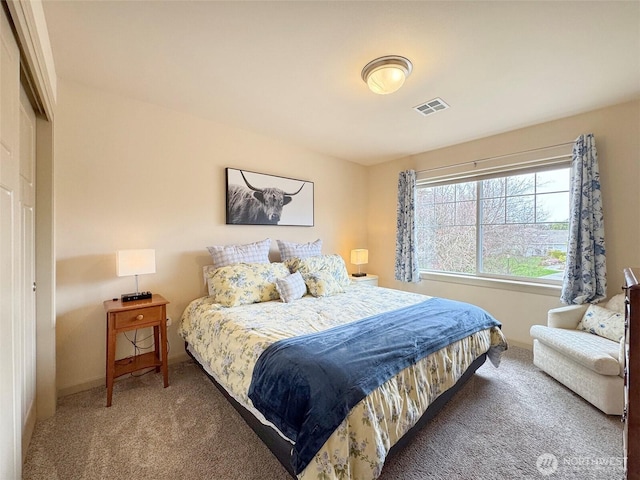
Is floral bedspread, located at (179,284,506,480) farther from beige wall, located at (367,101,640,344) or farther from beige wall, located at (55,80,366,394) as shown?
beige wall, located at (367,101,640,344)

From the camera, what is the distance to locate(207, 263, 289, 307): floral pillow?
92.9 inches

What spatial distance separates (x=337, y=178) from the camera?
4168 millimetres

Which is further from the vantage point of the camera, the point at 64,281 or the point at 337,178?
the point at 337,178

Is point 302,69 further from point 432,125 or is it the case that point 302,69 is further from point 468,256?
point 468,256

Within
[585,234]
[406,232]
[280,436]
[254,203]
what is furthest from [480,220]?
[280,436]

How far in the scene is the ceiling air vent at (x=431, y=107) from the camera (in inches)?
95.0

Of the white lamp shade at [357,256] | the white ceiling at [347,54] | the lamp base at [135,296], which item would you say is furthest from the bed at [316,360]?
the white ceiling at [347,54]

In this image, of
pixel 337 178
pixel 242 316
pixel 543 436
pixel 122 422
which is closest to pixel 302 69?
pixel 242 316

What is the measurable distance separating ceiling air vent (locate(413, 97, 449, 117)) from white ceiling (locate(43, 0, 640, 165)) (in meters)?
0.08

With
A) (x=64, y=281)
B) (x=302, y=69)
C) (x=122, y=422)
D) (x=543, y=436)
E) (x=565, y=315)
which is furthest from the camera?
(x=565, y=315)

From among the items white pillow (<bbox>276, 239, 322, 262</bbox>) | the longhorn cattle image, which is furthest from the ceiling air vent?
white pillow (<bbox>276, 239, 322, 262</bbox>)

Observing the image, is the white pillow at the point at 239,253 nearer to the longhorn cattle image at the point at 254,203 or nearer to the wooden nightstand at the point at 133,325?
the longhorn cattle image at the point at 254,203

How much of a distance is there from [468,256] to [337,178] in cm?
217

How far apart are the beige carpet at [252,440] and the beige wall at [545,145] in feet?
3.32
